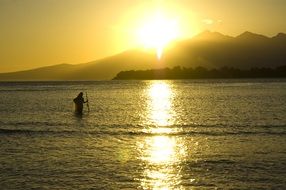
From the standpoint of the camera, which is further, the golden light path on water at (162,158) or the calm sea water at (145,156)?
the calm sea water at (145,156)

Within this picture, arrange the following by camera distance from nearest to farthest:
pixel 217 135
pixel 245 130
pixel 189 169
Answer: pixel 189 169 < pixel 217 135 < pixel 245 130

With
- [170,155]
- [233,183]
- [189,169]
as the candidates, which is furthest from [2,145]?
[233,183]

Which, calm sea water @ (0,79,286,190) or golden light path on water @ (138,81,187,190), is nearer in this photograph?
golden light path on water @ (138,81,187,190)

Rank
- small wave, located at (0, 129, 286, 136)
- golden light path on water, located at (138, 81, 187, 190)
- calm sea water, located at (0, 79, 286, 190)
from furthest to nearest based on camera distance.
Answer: small wave, located at (0, 129, 286, 136), calm sea water, located at (0, 79, 286, 190), golden light path on water, located at (138, 81, 187, 190)

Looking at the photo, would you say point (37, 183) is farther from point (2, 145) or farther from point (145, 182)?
point (2, 145)

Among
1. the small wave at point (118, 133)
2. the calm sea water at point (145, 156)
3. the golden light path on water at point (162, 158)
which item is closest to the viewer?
the golden light path on water at point (162, 158)

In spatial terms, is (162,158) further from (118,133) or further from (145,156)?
(118,133)

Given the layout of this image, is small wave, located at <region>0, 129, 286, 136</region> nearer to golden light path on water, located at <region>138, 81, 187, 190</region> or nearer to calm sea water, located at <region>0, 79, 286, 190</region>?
calm sea water, located at <region>0, 79, 286, 190</region>

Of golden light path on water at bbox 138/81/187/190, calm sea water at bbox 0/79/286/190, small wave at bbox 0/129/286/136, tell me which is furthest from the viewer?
small wave at bbox 0/129/286/136

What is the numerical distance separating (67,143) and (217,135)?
10.2 metres

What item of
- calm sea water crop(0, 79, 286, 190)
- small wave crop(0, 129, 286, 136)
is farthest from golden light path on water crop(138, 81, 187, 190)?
small wave crop(0, 129, 286, 136)

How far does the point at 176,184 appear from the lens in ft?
59.9

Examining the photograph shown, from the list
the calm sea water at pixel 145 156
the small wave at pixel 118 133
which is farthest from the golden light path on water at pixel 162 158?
the small wave at pixel 118 133

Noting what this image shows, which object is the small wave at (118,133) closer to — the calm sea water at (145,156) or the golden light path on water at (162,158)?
the calm sea water at (145,156)
